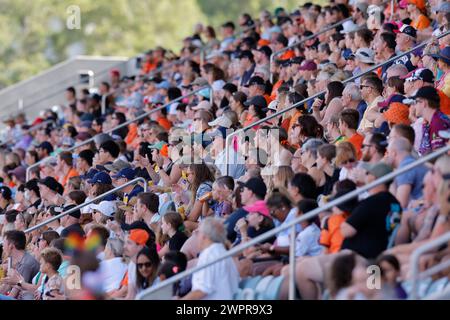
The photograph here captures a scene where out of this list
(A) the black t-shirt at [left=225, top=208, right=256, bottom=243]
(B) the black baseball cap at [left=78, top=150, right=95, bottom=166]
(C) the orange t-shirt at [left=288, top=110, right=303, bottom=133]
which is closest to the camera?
(A) the black t-shirt at [left=225, top=208, right=256, bottom=243]

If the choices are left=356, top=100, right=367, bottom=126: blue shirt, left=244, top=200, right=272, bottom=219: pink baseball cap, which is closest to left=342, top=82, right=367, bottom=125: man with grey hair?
left=356, top=100, right=367, bottom=126: blue shirt

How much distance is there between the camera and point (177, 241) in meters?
13.0

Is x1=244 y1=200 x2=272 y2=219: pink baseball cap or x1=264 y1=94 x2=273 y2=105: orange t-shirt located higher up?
x1=264 y1=94 x2=273 y2=105: orange t-shirt

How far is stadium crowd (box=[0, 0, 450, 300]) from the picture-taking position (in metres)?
10.8

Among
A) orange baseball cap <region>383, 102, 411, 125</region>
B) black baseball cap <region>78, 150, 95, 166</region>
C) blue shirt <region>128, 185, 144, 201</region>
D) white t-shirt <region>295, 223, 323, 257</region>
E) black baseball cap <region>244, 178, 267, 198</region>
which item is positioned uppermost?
black baseball cap <region>78, 150, 95, 166</region>

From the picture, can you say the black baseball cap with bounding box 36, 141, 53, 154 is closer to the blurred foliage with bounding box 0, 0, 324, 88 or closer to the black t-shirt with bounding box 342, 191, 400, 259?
the black t-shirt with bounding box 342, 191, 400, 259

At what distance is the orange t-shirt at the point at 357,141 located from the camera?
13.0 metres

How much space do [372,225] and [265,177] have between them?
8.25ft

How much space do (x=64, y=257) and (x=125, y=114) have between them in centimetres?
912

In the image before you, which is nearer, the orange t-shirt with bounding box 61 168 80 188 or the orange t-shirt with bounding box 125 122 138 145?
the orange t-shirt with bounding box 61 168 80 188

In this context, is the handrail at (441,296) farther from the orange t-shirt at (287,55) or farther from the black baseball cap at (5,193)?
the orange t-shirt at (287,55)

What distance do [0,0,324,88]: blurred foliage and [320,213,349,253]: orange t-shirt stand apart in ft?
140

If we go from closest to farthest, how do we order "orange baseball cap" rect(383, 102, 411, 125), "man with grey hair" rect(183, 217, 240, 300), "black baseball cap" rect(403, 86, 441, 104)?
1. "man with grey hair" rect(183, 217, 240, 300)
2. "black baseball cap" rect(403, 86, 441, 104)
3. "orange baseball cap" rect(383, 102, 411, 125)
